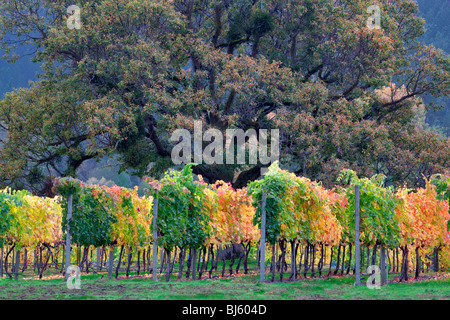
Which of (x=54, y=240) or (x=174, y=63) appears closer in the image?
(x=54, y=240)

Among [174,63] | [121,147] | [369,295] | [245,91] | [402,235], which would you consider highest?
[174,63]

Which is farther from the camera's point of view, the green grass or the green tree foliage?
the green tree foliage

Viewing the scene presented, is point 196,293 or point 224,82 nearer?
point 196,293

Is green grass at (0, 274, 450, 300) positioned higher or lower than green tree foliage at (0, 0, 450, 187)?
lower

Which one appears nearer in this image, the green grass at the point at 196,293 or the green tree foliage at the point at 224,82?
the green grass at the point at 196,293

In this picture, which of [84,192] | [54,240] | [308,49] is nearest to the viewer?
[84,192]

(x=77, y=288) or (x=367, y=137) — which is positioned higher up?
(x=367, y=137)

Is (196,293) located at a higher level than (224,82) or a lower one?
lower

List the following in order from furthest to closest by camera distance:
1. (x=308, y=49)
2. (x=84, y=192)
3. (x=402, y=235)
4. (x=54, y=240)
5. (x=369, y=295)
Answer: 1. (x=308, y=49)
2. (x=54, y=240)
3. (x=402, y=235)
4. (x=84, y=192)
5. (x=369, y=295)

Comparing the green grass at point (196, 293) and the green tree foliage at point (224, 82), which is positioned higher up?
the green tree foliage at point (224, 82)
